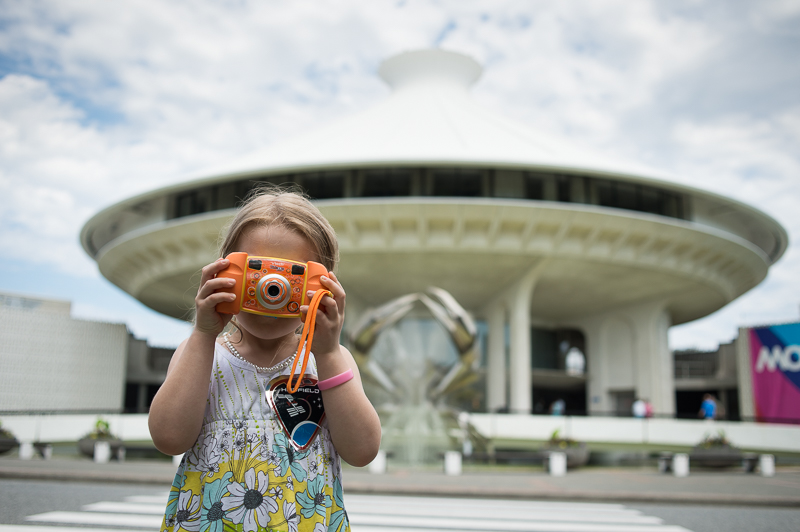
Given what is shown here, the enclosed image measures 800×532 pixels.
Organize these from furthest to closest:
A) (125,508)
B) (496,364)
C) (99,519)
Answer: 1. (496,364)
2. (125,508)
3. (99,519)

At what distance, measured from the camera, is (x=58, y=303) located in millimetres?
31719

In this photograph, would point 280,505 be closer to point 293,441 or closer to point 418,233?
point 293,441

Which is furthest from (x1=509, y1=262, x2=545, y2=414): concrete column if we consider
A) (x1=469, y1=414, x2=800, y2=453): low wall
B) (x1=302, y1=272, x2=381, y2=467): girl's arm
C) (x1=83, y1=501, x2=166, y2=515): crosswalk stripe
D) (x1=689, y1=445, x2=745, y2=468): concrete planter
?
(x1=302, y1=272, x2=381, y2=467): girl's arm

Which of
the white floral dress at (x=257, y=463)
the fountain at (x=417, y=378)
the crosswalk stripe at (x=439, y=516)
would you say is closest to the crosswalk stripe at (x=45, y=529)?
the crosswalk stripe at (x=439, y=516)

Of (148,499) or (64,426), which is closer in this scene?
(148,499)

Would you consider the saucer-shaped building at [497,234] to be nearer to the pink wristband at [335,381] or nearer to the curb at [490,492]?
the curb at [490,492]

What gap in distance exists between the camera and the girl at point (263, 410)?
5.04 feet

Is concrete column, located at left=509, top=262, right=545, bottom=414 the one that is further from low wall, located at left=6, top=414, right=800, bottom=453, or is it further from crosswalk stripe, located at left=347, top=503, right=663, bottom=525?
crosswalk stripe, located at left=347, top=503, right=663, bottom=525

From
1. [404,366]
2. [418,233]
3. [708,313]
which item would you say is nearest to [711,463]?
[404,366]

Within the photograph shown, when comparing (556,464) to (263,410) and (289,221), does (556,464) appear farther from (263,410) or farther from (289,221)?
(289,221)

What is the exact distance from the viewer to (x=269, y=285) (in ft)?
4.91

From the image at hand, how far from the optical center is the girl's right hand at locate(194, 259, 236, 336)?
4.87 ft

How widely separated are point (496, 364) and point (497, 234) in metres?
7.75

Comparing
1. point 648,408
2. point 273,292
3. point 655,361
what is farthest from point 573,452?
point 655,361
